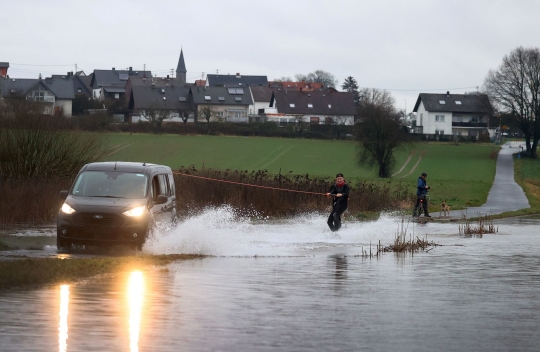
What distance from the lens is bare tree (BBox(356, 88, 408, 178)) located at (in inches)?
3059

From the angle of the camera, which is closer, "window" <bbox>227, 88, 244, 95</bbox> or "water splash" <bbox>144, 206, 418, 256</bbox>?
"water splash" <bbox>144, 206, 418, 256</bbox>

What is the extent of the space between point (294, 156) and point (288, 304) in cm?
7998

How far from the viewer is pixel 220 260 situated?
58.0 feet

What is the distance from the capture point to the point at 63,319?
1019 cm

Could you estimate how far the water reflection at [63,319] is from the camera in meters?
8.82

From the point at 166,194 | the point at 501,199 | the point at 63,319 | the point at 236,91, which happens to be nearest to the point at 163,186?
the point at 166,194

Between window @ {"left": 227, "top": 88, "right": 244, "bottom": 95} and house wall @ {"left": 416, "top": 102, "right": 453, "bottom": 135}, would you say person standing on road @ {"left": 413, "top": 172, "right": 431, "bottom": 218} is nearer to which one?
house wall @ {"left": 416, "top": 102, "right": 453, "bottom": 135}

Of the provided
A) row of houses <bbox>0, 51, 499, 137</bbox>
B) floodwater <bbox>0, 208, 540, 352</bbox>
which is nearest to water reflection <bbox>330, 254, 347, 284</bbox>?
floodwater <bbox>0, 208, 540, 352</bbox>

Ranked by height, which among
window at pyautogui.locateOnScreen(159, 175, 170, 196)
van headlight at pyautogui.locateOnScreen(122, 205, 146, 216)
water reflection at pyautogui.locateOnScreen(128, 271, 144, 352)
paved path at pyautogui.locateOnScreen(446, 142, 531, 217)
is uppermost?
window at pyautogui.locateOnScreen(159, 175, 170, 196)

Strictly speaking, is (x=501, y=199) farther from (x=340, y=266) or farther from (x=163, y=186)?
(x=340, y=266)

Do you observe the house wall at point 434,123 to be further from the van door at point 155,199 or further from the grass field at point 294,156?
the van door at point 155,199

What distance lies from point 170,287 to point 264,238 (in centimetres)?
980

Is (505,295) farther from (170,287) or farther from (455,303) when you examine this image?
(170,287)

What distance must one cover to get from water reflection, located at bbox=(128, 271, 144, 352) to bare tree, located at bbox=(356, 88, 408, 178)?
210 feet
